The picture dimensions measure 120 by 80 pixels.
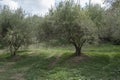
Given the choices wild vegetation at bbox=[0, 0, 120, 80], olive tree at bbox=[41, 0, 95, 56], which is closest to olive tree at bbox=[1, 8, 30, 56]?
wild vegetation at bbox=[0, 0, 120, 80]

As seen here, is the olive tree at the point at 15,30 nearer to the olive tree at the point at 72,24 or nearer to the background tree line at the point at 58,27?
the background tree line at the point at 58,27

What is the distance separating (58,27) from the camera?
32375 mm

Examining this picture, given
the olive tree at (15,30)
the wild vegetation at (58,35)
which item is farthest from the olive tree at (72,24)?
the olive tree at (15,30)

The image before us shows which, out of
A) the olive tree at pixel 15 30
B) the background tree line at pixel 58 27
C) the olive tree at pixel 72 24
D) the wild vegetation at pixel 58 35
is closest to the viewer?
the wild vegetation at pixel 58 35

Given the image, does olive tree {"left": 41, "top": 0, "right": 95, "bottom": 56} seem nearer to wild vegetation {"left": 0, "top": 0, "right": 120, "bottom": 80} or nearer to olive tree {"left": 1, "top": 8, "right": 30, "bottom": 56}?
wild vegetation {"left": 0, "top": 0, "right": 120, "bottom": 80}

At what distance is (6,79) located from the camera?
20.6 meters

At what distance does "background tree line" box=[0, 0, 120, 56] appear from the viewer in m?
31.9

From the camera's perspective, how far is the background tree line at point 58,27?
105 ft

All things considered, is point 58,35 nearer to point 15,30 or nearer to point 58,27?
point 58,27

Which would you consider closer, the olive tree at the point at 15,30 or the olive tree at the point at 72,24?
the olive tree at the point at 72,24

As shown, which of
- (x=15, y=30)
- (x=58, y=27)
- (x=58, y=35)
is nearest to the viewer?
(x=58, y=27)

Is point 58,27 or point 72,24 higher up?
point 72,24

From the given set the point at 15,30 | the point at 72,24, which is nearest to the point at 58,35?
the point at 72,24

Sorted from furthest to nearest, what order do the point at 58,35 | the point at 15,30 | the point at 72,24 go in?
the point at 15,30, the point at 58,35, the point at 72,24
